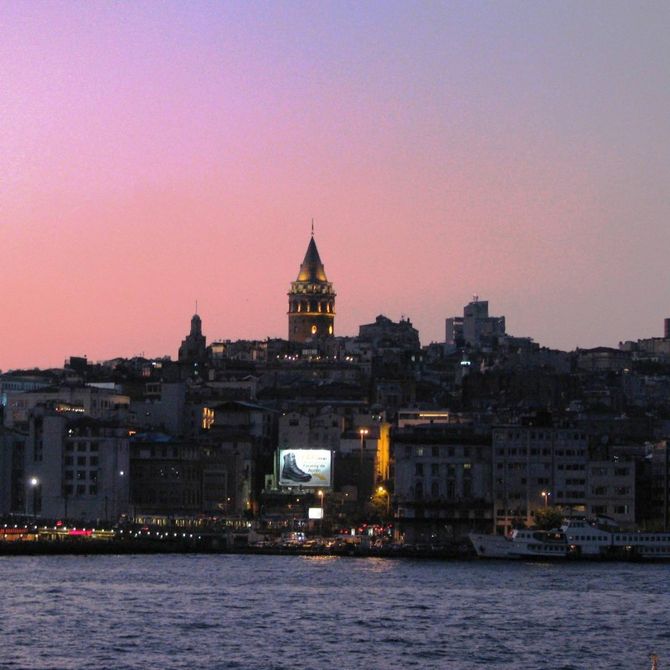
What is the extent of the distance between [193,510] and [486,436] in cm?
1786

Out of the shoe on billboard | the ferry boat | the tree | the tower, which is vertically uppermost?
the tower

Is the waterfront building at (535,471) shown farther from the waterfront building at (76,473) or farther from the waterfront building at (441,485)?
the waterfront building at (76,473)

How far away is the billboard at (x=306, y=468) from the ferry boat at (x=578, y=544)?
2241cm

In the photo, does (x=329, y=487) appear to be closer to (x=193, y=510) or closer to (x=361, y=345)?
(x=193, y=510)

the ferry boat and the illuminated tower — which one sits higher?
the illuminated tower

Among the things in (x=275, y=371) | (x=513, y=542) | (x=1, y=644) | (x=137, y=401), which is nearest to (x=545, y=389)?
(x=275, y=371)

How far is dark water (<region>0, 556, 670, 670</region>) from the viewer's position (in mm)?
58625

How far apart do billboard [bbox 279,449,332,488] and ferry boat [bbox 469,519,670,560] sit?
22.4m

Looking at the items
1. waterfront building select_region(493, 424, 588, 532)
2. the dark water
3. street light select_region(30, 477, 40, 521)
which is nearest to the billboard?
street light select_region(30, 477, 40, 521)

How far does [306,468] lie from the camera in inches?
4791

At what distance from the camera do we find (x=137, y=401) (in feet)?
491

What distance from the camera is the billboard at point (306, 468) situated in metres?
121

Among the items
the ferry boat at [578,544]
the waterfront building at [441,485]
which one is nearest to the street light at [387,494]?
the waterfront building at [441,485]

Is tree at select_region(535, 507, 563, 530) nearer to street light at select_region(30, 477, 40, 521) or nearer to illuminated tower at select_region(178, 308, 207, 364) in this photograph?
street light at select_region(30, 477, 40, 521)
